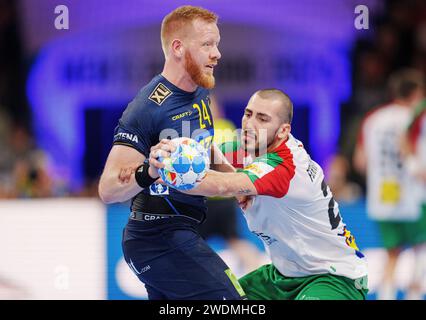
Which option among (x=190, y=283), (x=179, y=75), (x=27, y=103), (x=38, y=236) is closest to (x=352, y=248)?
(x=190, y=283)

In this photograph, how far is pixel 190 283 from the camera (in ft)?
15.8

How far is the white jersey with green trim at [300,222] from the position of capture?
483 cm

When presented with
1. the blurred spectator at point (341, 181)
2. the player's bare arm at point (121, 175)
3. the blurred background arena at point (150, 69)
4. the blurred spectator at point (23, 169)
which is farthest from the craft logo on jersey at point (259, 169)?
the blurred background arena at point (150, 69)

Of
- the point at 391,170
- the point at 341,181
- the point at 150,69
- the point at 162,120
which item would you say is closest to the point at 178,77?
the point at 162,120

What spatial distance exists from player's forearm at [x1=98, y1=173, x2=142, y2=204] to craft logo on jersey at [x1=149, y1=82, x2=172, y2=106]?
56cm

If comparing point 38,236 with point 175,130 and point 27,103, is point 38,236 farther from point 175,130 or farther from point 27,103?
point 27,103

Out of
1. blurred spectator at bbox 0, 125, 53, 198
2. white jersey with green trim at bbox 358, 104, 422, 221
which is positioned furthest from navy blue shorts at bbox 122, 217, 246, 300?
blurred spectator at bbox 0, 125, 53, 198

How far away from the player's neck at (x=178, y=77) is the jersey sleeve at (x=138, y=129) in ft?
1.02

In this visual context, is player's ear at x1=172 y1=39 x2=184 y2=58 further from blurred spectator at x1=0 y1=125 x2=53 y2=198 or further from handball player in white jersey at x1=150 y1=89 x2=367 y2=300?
blurred spectator at x1=0 y1=125 x2=53 y2=198

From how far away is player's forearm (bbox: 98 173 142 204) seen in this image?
4.52m

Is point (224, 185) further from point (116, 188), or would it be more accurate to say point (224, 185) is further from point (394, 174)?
point (394, 174)

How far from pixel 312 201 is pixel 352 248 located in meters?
0.48

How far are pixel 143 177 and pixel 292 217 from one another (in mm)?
1090

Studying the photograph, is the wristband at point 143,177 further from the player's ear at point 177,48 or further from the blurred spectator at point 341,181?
the blurred spectator at point 341,181
